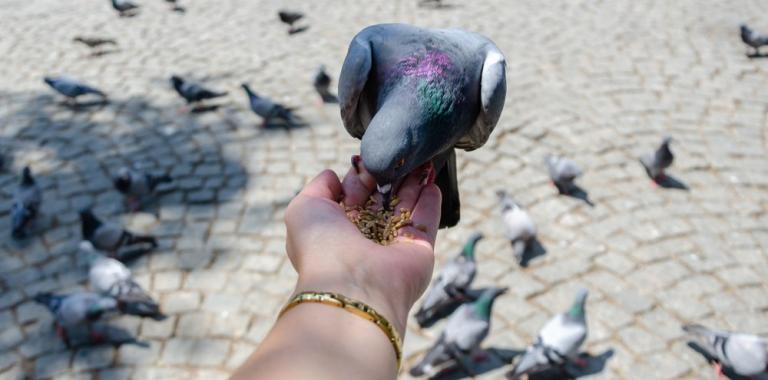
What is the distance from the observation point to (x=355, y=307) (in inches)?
79.8

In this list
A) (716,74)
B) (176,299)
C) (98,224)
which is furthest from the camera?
(716,74)

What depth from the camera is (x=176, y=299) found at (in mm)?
4957

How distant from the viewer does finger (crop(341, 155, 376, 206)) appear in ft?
10.2

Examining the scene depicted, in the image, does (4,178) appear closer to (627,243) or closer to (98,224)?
(98,224)

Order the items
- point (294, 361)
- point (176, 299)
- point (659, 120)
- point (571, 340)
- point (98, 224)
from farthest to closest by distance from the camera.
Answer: point (659, 120) → point (98, 224) → point (176, 299) → point (571, 340) → point (294, 361)

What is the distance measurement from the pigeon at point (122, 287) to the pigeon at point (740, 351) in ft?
14.7

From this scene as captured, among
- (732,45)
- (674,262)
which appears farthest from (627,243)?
(732,45)

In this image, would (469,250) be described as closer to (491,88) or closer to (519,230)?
(519,230)

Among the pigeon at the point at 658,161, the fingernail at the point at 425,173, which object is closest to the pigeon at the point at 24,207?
the fingernail at the point at 425,173

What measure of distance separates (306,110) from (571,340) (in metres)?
4.95

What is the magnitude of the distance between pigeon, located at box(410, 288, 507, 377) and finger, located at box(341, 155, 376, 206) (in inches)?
65.1

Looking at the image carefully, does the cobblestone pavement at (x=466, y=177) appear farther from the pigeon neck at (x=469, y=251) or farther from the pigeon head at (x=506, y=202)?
the pigeon neck at (x=469, y=251)

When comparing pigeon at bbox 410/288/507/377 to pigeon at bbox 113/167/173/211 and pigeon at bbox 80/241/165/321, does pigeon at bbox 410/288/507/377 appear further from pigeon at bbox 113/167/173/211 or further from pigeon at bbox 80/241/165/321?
pigeon at bbox 113/167/173/211

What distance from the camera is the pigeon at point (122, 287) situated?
15.3 feet
